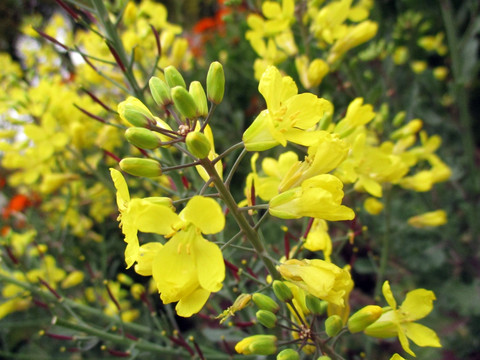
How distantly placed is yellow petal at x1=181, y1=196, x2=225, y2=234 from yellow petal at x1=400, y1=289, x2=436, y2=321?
571mm

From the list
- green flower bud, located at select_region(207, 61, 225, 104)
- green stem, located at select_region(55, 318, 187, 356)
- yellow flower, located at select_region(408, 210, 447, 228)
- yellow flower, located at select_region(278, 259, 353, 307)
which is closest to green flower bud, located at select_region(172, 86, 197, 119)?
green flower bud, located at select_region(207, 61, 225, 104)

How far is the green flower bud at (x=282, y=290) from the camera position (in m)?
0.85

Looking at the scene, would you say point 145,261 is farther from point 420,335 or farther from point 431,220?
point 431,220

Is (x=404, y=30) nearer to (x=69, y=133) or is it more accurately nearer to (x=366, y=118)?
(x=366, y=118)

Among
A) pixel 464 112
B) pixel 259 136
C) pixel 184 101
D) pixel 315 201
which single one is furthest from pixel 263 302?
pixel 464 112

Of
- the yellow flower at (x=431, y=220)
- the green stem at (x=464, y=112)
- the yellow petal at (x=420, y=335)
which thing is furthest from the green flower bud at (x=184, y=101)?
the green stem at (x=464, y=112)

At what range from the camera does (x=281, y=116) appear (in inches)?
35.6

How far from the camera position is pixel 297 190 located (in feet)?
2.77

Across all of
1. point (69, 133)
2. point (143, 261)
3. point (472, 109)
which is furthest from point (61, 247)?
point (472, 109)

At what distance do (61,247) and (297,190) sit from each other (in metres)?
1.74

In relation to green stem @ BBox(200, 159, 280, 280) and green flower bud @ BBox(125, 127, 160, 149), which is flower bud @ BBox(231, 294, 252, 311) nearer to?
green stem @ BBox(200, 159, 280, 280)

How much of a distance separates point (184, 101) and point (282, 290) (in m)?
0.45

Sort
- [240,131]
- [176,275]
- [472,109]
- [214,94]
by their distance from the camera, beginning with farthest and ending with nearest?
[472,109]
[240,131]
[214,94]
[176,275]

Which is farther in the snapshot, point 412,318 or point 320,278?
point 412,318
